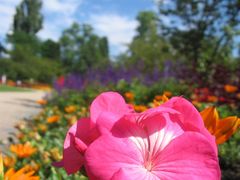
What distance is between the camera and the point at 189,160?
76 centimetres

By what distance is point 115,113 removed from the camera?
833 mm

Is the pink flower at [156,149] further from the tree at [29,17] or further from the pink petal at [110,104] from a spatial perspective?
the tree at [29,17]

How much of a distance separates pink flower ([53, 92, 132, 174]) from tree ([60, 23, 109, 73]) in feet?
243

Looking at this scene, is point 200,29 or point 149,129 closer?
point 149,129

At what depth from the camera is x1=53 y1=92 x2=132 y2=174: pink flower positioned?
0.80 meters

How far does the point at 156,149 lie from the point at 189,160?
63 mm

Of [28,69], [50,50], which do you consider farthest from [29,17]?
[28,69]

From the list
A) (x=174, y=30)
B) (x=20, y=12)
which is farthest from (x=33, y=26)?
(x=174, y=30)

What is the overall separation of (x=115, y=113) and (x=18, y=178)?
9.8 inches

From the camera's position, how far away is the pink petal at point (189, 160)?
2.44ft

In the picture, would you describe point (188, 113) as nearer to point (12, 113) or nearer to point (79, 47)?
point (12, 113)

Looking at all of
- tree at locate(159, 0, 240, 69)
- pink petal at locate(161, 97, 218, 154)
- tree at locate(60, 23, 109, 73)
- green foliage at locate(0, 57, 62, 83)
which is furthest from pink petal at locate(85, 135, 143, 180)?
tree at locate(60, 23, 109, 73)

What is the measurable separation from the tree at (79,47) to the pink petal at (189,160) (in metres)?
74.1

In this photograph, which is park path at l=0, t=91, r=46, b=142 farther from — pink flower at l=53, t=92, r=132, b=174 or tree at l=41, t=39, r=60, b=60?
tree at l=41, t=39, r=60, b=60
